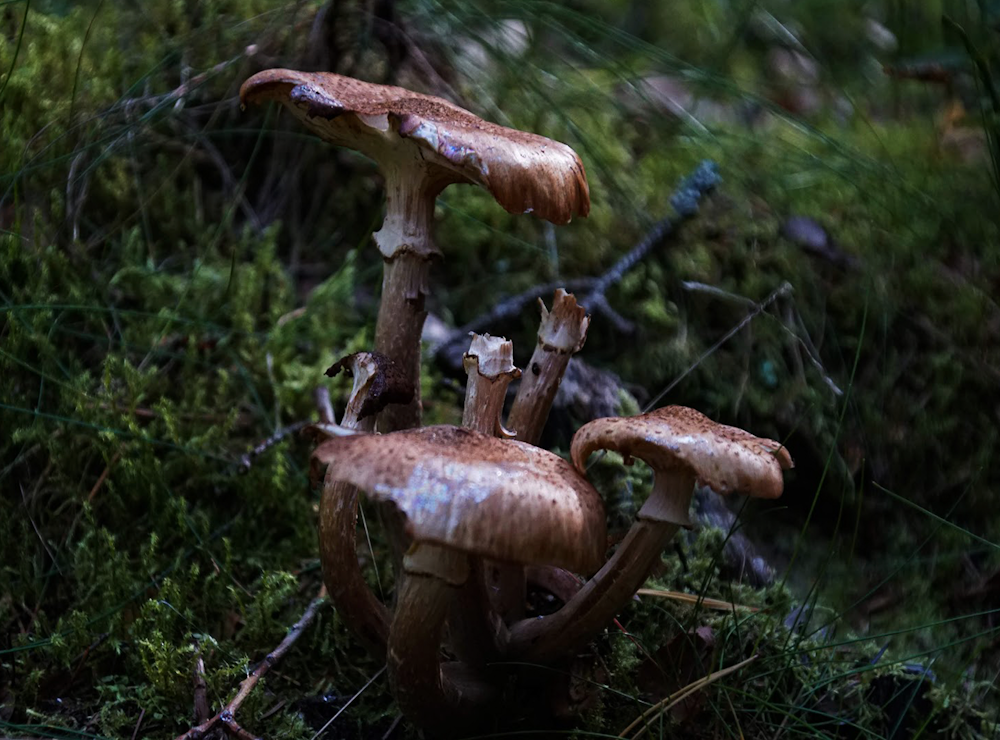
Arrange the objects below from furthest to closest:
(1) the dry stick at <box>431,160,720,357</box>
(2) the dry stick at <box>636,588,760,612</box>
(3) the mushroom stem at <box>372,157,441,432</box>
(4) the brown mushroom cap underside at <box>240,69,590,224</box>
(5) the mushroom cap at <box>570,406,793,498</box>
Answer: (1) the dry stick at <box>431,160,720,357</box>, (2) the dry stick at <box>636,588,760,612</box>, (3) the mushroom stem at <box>372,157,441,432</box>, (4) the brown mushroom cap underside at <box>240,69,590,224</box>, (5) the mushroom cap at <box>570,406,793,498</box>

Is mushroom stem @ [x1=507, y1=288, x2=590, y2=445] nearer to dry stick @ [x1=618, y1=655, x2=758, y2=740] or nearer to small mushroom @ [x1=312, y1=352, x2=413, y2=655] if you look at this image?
small mushroom @ [x1=312, y1=352, x2=413, y2=655]

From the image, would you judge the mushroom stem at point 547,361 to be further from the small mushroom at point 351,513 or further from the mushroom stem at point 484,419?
the small mushroom at point 351,513

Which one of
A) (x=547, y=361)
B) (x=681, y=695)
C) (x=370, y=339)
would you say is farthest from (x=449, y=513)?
(x=370, y=339)

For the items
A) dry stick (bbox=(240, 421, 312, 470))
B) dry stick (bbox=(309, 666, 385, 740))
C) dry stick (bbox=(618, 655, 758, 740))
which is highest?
dry stick (bbox=(240, 421, 312, 470))

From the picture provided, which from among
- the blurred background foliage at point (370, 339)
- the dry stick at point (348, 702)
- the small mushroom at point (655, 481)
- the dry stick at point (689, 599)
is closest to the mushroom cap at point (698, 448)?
the small mushroom at point (655, 481)

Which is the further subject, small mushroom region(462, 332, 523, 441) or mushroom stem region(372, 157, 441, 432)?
mushroom stem region(372, 157, 441, 432)

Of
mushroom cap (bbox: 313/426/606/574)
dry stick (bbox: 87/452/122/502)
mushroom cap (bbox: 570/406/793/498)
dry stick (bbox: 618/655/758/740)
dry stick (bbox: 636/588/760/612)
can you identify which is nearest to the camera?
mushroom cap (bbox: 313/426/606/574)

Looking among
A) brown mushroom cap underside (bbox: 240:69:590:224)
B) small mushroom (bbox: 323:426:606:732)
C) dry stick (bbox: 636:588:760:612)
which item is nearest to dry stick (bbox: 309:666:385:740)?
small mushroom (bbox: 323:426:606:732)

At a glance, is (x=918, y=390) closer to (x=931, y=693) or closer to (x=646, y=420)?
(x=931, y=693)
